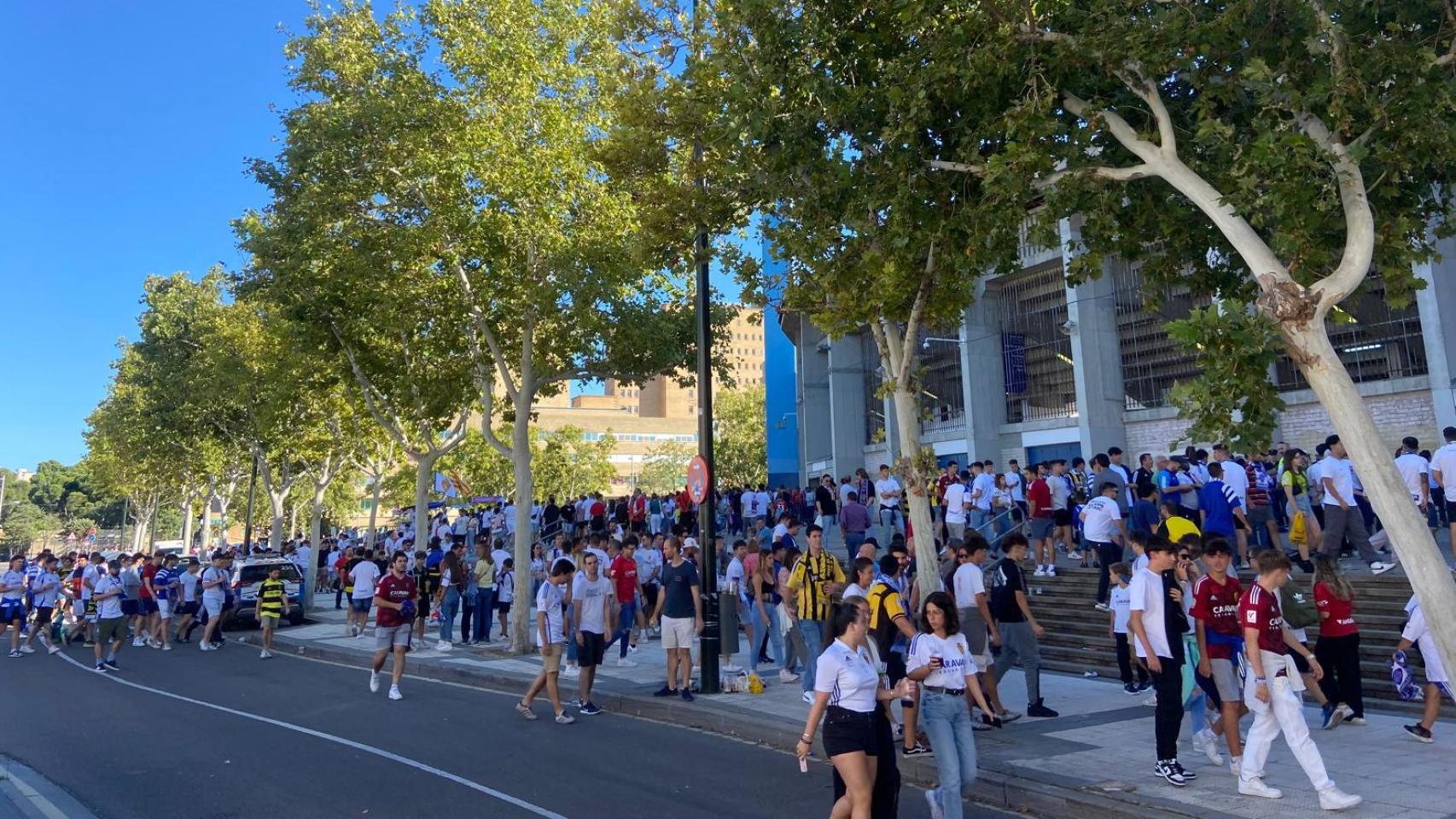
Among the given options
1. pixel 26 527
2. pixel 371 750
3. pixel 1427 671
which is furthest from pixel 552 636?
pixel 26 527

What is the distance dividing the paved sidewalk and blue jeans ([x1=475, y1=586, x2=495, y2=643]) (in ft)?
20.3

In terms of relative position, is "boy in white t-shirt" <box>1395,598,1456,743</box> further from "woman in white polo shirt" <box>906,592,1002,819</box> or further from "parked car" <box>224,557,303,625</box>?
"parked car" <box>224,557,303,625</box>

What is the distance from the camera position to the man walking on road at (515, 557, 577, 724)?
10492mm

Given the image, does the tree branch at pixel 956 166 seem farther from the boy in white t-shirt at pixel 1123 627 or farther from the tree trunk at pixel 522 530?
the tree trunk at pixel 522 530

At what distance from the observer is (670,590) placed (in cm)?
1187

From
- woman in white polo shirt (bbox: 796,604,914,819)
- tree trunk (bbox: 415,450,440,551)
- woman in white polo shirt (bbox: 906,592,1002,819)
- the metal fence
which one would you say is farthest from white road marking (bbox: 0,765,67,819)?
the metal fence

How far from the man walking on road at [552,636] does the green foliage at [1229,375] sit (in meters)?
7.06

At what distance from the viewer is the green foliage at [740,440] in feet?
238

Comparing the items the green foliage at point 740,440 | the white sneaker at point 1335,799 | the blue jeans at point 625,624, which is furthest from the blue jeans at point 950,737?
the green foliage at point 740,440

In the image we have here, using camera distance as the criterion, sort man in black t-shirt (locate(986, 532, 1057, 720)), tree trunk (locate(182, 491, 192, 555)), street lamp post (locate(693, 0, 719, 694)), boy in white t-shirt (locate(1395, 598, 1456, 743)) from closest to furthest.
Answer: boy in white t-shirt (locate(1395, 598, 1456, 743))
man in black t-shirt (locate(986, 532, 1057, 720))
street lamp post (locate(693, 0, 719, 694))
tree trunk (locate(182, 491, 192, 555))

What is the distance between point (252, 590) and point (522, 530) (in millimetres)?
10536

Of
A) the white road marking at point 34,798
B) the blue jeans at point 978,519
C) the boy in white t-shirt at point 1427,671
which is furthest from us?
the blue jeans at point 978,519

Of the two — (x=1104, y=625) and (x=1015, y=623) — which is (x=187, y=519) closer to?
(x=1104, y=625)

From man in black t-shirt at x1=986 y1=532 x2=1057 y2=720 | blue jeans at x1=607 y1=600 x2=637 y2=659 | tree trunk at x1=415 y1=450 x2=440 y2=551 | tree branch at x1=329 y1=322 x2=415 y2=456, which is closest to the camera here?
man in black t-shirt at x1=986 y1=532 x2=1057 y2=720
